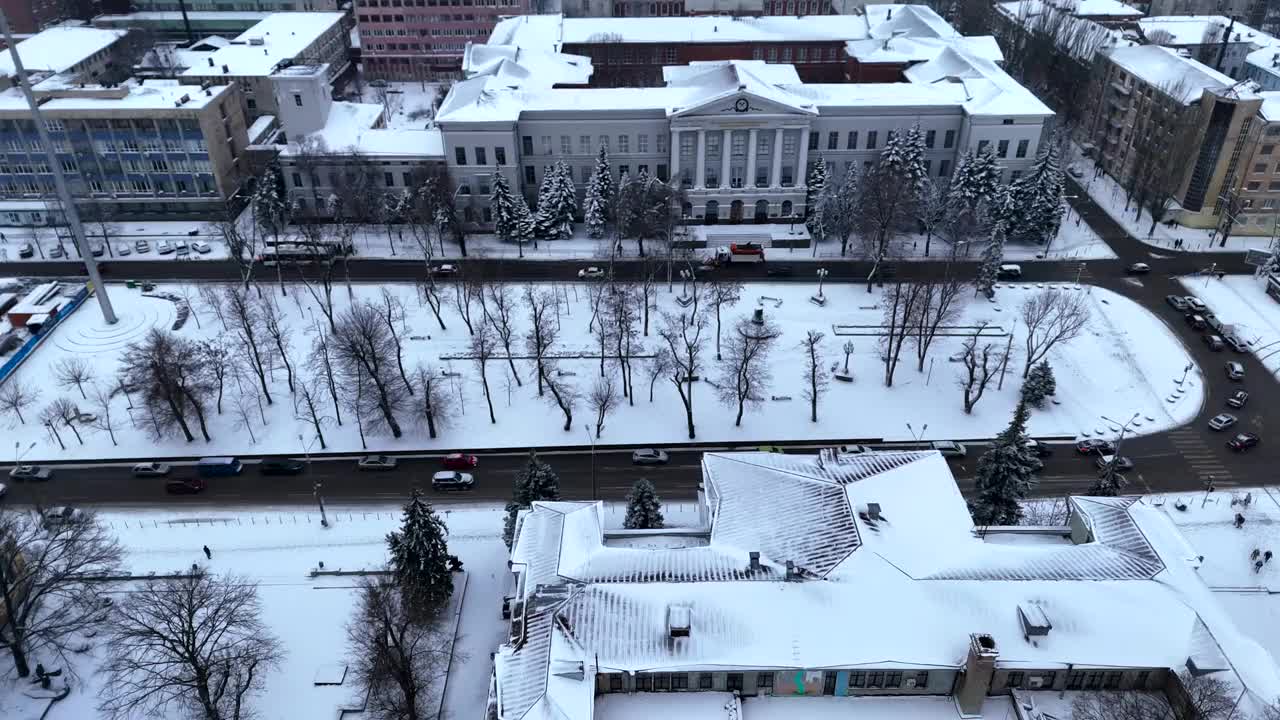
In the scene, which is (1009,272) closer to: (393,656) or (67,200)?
(393,656)

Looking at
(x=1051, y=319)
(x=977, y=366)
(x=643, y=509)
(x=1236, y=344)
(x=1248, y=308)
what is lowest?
(x=1248, y=308)

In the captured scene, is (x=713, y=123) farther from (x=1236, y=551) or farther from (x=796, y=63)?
(x=1236, y=551)

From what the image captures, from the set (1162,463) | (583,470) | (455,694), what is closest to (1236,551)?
(1162,463)

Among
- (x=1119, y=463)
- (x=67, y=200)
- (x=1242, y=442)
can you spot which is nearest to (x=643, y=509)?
(x=1119, y=463)

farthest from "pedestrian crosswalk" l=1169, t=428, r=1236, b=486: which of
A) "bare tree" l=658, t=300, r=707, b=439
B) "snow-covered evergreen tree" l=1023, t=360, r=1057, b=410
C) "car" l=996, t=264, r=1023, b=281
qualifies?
"bare tree" l=658, t=300, r=707, b=439

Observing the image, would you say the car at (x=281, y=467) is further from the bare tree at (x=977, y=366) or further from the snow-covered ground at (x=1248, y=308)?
the snow-covered ground at (x=1248, y=308)

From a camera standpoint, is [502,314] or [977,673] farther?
[502,314]

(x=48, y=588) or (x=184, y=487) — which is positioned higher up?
(x=48, y=588)

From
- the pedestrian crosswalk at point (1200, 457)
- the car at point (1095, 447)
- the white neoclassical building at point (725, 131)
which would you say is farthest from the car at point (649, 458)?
the white neoclassical building at point (725, 131)
